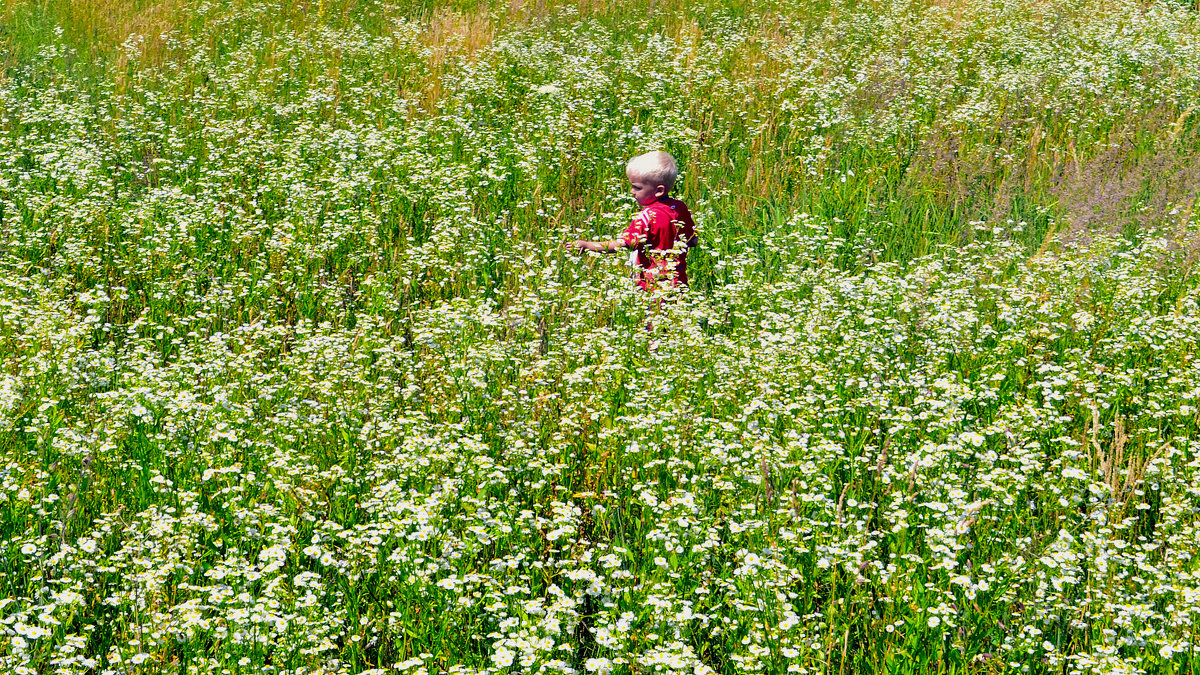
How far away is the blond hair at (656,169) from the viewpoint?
22.3 feet

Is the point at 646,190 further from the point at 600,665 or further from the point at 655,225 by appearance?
the point at 600,665

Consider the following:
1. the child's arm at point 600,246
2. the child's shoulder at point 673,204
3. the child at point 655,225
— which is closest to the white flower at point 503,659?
the child at point 655,225

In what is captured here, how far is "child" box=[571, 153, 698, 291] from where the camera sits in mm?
6672

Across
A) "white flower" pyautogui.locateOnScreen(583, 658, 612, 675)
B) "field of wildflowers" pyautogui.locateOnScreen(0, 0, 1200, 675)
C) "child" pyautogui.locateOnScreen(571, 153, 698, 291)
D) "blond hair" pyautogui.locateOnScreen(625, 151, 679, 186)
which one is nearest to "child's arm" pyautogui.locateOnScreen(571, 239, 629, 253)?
"child" pyautogui.locateOnScreen(571, 153, 698, 291)

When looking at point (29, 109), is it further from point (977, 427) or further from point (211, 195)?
point (977, 427)

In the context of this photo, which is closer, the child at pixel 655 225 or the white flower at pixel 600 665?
the white flower at pixel 600 665

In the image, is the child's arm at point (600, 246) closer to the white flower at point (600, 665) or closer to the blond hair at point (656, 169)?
the blond hair at point (656, 169)

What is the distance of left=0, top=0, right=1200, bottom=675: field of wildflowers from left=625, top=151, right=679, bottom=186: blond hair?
45 cm

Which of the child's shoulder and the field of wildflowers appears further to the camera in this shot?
the child's shoulder

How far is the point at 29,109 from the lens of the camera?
9742 mm

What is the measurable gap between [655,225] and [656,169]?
0.38m

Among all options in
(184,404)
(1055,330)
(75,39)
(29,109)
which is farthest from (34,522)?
(75,39)

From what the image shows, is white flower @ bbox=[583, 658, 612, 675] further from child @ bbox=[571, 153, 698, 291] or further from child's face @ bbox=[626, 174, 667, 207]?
child's face @ bbox=[626, 174, 667, 207]

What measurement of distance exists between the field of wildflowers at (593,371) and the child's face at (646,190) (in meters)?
0.35
